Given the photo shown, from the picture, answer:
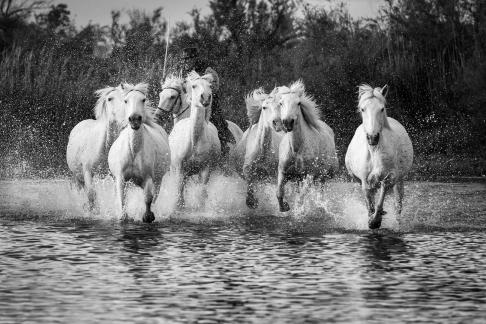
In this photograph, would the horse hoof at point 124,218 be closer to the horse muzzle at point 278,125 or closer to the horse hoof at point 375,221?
the horse muzzle at point 278,125

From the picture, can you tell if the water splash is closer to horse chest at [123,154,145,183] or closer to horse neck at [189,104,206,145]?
horse chest at [123,154,145,183]

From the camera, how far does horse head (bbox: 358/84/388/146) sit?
14.1 m

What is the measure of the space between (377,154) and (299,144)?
2.17 m

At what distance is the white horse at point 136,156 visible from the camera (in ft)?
50.1

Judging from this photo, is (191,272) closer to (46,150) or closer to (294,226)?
(294,226)

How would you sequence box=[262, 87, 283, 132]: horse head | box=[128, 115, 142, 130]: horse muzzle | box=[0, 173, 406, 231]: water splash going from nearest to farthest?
box=[128, 115, 142, 130]: horse muzzle
box=[0, 173, 406, 231]: water splash
box=[262, 87, 283, 132]: horse head

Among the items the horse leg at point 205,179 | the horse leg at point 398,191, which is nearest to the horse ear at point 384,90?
the horse leg at point 398,191

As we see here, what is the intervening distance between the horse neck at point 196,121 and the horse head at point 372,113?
3.43 metres

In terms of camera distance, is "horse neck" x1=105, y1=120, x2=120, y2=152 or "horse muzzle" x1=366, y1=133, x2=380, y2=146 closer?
"horse muzzle" x1=366, y1=133, x2=380, y2=146

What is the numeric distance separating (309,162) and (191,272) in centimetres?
615

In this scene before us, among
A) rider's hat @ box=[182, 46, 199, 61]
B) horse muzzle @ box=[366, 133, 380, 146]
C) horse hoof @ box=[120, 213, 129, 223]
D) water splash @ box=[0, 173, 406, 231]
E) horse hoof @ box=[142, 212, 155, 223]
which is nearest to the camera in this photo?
horse muzzle @ box=[366, 133, 380, 146]

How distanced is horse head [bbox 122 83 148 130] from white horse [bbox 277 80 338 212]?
1.92m

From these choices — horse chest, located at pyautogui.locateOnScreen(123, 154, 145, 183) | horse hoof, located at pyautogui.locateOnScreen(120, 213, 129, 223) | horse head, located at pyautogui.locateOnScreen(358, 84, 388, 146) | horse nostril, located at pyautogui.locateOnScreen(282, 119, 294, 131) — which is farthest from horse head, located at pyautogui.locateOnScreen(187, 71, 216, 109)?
horse head, located at pyautogui.locateOnScreen(358, 84, 388, 146)

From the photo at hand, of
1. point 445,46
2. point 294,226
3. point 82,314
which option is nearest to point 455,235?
point 294,226
